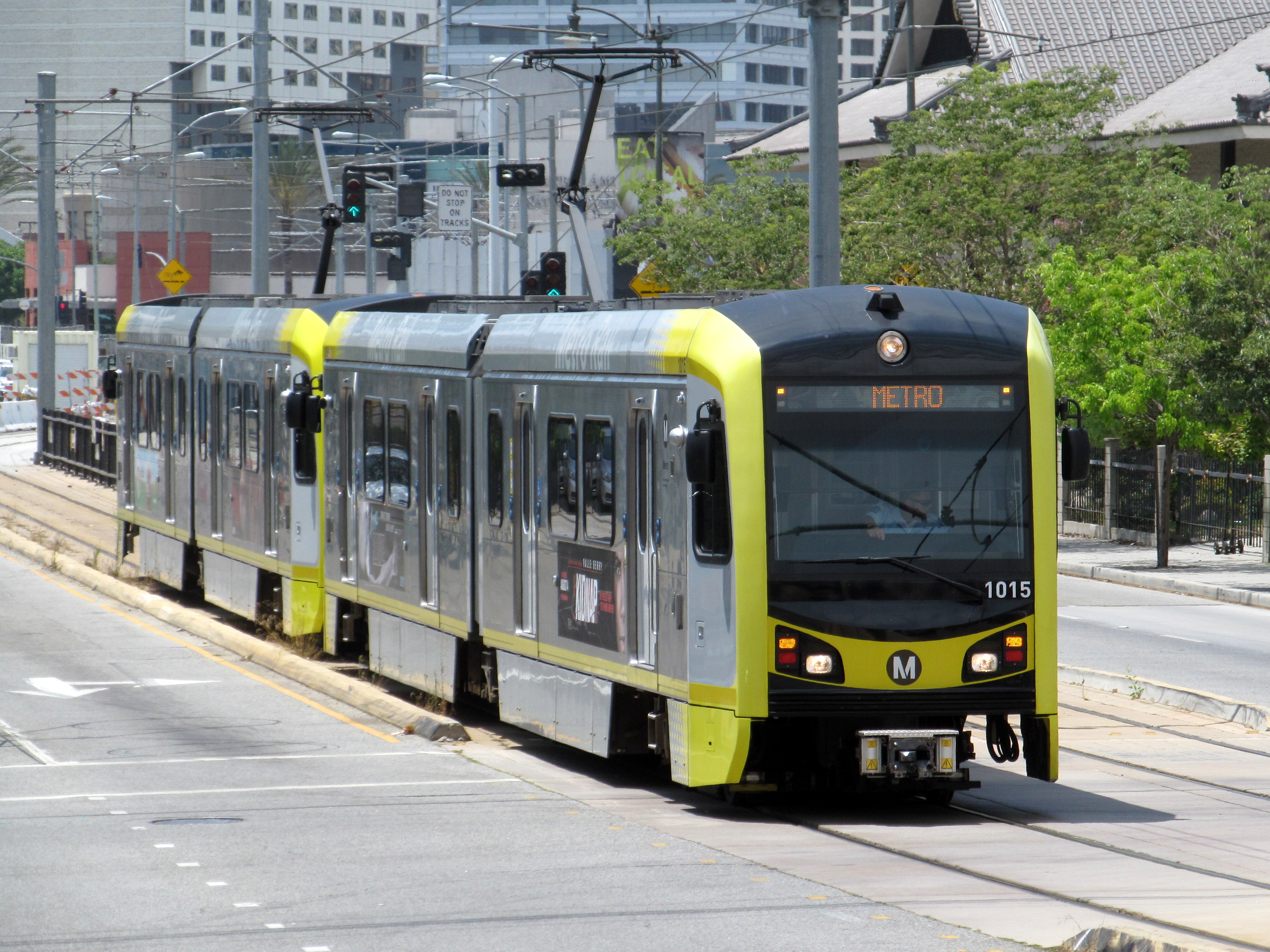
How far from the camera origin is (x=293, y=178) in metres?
98.5

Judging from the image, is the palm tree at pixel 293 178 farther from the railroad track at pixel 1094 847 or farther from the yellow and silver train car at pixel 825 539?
the railroad track at pixel 1094 847

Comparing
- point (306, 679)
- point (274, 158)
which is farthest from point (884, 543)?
point (274, 158)

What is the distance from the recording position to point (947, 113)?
1377 inches

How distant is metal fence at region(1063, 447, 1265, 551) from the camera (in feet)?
102

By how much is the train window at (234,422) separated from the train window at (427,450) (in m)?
5.73

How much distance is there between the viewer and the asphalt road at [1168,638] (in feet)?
59.8

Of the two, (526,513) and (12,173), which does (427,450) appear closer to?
(526,513)

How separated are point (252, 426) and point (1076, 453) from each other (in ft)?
35.8

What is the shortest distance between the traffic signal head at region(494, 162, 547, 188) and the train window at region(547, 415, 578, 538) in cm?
1943

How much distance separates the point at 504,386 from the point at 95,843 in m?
4.71

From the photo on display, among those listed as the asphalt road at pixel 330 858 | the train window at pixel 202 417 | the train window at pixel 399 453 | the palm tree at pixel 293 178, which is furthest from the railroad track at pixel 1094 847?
the palm tree at pixel 293 178

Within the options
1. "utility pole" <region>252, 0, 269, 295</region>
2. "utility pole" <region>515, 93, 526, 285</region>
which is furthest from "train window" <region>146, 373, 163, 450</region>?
"utility pole" <region>515, 93, 526, 285</region>

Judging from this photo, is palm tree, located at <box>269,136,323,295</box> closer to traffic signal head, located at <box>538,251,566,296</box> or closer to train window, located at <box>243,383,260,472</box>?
traffic signal head, located at <box>538,251,566,296</box>

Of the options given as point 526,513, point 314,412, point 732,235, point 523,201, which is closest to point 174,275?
point 732,235
